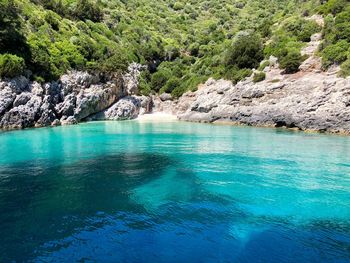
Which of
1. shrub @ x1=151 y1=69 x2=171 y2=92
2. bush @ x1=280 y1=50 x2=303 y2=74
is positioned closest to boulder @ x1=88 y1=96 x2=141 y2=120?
shrub @ x1=151 y1=69 x2=171 y2=92

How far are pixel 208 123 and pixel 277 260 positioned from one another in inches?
1525

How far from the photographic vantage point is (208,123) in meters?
46.5

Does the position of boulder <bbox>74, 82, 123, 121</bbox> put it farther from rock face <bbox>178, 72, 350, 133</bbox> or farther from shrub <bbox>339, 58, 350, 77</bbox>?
shrub <bbox>339, 58, 350, 77</bbox>

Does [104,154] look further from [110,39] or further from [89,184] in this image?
[110,39]

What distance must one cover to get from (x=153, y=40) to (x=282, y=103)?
146ft

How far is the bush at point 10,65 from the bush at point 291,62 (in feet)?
111

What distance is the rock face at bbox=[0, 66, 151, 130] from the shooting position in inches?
1524

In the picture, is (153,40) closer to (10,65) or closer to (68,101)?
(68,101)

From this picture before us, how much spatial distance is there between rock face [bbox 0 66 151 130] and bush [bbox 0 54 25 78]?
969mm

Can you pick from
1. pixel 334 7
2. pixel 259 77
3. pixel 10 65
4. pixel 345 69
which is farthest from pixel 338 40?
pixel 10 65

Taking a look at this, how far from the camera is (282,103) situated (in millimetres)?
39156

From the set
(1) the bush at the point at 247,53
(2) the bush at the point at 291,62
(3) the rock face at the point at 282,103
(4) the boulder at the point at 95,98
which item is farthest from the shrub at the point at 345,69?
(4) the boulder at the point at 95,98

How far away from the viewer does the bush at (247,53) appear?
→ 51.1 m

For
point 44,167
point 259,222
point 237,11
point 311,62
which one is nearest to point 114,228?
point 259,222
